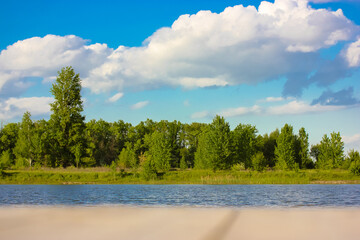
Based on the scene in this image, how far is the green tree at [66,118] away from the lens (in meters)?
72.2

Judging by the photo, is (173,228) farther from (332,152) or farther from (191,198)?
(332,152)

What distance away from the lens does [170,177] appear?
62938mm

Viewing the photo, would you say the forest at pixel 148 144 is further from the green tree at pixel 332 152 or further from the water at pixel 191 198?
the water at pixel 191 198

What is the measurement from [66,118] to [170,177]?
89.5 feet

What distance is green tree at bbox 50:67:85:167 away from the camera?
7225 cm

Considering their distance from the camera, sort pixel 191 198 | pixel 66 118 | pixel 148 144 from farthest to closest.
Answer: pixel 148 144 < pixel 66 118 < pixel 191 198

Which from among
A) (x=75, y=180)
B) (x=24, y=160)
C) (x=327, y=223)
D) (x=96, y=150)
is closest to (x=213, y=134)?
(x=75, y=180)

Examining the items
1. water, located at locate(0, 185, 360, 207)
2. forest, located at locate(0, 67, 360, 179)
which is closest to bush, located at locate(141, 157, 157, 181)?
forest, located at locate(0, 67, 360, 179)

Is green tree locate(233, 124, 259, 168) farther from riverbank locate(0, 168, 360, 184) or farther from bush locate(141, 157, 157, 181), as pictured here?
bush locate(141, 157, 157, 181)

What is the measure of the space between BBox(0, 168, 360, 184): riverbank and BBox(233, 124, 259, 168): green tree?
63.9ft

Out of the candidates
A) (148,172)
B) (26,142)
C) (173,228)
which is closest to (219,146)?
(148,172)

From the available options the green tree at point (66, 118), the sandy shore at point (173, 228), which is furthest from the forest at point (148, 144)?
the sandy shore at point (173, 228)

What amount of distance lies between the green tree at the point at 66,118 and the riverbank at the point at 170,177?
329 inches

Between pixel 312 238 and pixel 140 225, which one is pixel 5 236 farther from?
pixel 312 238
